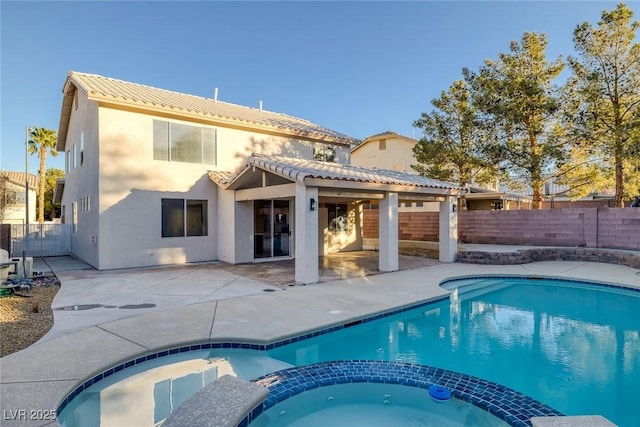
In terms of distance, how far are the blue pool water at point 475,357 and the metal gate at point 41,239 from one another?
56.5 ft

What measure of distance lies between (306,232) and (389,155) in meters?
23.5

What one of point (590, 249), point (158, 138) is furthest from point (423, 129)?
point (158, 138)

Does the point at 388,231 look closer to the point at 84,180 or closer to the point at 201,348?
the point at 201,348

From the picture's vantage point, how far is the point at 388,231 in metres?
13.6

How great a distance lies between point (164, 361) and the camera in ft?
18.9

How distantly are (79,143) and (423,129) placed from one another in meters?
18.6

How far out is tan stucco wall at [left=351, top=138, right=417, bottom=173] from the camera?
31.5m

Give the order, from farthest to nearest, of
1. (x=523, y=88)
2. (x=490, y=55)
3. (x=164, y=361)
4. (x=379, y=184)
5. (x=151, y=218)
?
1. (x=490, y=55)
2. (x=523, y=88)
3. (x=151, y=218)
4. (x=379, y=184)
5. (x=164, y=361)

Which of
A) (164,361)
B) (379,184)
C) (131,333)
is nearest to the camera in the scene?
(164,361)

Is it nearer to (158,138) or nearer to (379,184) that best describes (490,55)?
(379,184)

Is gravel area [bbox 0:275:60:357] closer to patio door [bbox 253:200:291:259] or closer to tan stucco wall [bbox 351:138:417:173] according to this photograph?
patio door [bbox 253:200:291:259]

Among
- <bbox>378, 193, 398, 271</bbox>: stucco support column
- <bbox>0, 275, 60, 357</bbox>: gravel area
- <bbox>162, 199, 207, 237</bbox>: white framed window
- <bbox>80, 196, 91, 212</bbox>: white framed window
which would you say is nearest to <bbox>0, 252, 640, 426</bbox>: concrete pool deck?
<bbox>0, 275, 60, 357</bbox>: gravel area

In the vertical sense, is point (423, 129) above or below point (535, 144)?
above

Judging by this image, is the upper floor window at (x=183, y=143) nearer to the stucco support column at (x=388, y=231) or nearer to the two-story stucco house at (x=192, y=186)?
the two-story stucco house at (x=192, y=186)
